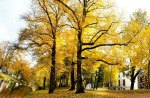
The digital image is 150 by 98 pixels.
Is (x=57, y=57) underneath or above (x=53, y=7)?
underneath

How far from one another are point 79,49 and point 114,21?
4.36 meters

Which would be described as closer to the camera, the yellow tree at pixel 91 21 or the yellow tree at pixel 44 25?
the yellow tree at pixel 91 21

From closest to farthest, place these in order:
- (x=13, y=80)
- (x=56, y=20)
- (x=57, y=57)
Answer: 1. (x=13, y=80)
2. (x=56, y=20)
3. (x=57, y=57)

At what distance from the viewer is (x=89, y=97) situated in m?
23.1

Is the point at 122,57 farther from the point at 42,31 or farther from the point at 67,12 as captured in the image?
the point at 42,31

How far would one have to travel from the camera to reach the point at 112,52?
102ft

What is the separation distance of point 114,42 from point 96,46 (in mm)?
1761

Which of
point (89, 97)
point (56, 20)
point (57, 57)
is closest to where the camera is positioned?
point (89, 97)


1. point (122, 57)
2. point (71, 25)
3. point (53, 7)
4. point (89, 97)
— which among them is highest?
point (53, 7)

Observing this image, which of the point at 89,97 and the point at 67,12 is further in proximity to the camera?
the point at 67,12

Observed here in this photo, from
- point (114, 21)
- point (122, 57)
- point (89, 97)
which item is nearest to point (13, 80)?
point (89, 97)

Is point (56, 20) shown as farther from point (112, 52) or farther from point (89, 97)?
point (89, 97)

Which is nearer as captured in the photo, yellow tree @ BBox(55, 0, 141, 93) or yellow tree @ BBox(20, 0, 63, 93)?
yellow tree @ BBox(55, 0, 141, 93)

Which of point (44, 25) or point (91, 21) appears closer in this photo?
point (91, 21)
